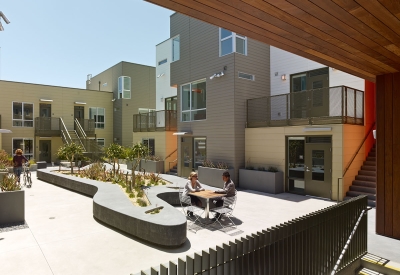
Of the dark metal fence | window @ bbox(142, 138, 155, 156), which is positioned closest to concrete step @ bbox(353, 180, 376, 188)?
the dark metal fence

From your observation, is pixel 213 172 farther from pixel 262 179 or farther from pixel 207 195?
pixel 207 195

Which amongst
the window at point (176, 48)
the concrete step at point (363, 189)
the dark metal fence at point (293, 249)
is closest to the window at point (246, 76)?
the window at point (176, 48)

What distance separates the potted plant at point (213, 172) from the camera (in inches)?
499

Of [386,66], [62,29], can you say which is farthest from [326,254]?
[62,29]

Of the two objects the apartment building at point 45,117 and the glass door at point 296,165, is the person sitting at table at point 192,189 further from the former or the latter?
the apartment building at point 45,117

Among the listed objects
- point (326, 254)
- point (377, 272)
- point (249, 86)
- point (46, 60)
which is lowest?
point (377, 272)

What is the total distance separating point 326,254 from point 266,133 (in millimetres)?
8537

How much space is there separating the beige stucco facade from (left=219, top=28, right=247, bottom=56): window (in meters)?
3.91

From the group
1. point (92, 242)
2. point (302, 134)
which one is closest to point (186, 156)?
point (302, 134)

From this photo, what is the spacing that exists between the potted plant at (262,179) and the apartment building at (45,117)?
15.8m

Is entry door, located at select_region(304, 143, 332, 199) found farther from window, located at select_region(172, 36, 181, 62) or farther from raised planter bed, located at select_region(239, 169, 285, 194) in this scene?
window, located at select_region(172, 36, 181, 62)

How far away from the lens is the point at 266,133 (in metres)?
12.4

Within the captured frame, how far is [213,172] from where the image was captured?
1301 centimetres

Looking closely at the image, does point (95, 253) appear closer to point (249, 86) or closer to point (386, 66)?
point (386, 66)
